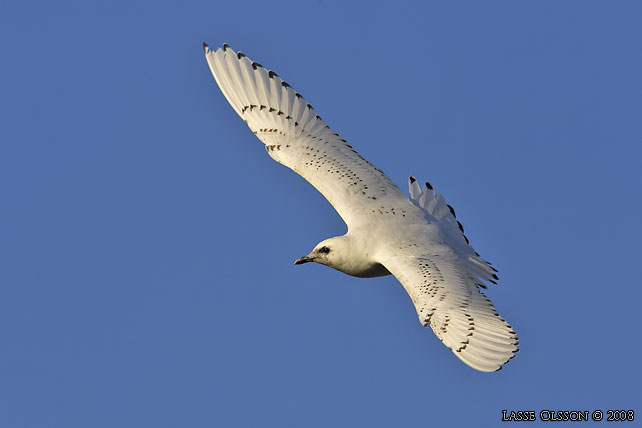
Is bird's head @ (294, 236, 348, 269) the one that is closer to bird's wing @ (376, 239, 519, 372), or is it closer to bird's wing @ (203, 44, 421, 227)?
bird's wing @ (203, 44, 421, 227)

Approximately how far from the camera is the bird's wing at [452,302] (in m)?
14.4

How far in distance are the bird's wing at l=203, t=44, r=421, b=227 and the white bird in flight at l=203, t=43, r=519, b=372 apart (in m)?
0.02

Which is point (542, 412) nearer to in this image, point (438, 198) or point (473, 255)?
point (473, 255)

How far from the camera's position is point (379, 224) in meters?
17.2

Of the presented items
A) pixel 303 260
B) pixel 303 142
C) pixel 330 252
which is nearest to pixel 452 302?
pixel 330 252

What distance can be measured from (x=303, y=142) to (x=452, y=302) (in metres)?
4.93

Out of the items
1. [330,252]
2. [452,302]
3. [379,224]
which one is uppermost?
[379,224]

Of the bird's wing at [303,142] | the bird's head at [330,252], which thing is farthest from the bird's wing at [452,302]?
the bird's wing at [303,142]

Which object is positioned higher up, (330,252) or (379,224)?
(379,224)

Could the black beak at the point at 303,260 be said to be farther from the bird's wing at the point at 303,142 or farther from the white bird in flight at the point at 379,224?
the bird's wing at the point at 303,142

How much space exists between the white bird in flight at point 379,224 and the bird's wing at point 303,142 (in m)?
0.02

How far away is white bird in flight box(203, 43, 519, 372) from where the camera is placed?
48.9 ft

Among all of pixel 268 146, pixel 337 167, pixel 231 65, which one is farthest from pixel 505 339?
pixel 231 65

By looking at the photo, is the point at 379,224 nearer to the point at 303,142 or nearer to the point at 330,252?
the point at 330,252
